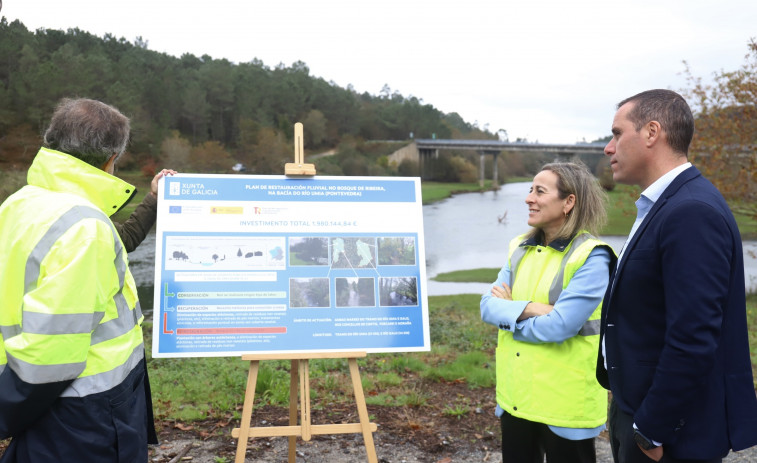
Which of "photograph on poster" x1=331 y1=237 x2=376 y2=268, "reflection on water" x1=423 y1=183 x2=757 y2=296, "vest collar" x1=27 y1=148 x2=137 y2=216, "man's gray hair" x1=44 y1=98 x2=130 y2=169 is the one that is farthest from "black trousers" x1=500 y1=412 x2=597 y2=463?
"reflection on water" x1=423 y1=183 x2=757 y2=296

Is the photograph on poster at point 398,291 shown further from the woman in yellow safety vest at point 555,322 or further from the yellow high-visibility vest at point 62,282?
the yellow high-visibility vest at point 62,282

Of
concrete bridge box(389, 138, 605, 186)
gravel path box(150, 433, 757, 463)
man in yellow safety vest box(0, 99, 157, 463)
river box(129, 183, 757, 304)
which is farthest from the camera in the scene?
concrete bridge box(389, 138, 605, 186)

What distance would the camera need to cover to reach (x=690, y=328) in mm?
1781

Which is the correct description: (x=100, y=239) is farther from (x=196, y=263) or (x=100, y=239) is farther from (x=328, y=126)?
(x=328, y=126)

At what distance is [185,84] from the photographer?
50.0m

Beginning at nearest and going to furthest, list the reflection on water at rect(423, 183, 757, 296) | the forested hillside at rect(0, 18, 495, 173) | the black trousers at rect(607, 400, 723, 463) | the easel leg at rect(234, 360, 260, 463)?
the black trousers at rect(607, 400, 723, 463) → the easel leg at rect(234, 360, 260, 463) → the reflection on water at rect(423, 183, 757, 296) → the forested hillside at rect(0, 18, 495, 173)

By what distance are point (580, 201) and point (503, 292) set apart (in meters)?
0.60

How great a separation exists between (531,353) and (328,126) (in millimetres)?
66552

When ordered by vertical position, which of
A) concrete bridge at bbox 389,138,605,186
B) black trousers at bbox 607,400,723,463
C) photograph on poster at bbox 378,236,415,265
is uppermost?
concrete bridge at bbox 389,138,605,186

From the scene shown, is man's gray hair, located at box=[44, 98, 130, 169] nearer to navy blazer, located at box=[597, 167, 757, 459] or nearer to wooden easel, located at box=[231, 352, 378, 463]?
wooden easel, located at box=[231, 352, 378, 463]

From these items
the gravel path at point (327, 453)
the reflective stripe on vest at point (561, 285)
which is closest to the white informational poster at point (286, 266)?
the reflective stripe on vest at point (561, 285)

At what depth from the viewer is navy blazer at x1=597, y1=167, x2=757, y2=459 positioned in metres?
1.79

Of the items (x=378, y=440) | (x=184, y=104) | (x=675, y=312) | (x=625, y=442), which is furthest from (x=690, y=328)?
(x=184, y=104)

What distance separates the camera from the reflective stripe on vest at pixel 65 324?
1876 mm
